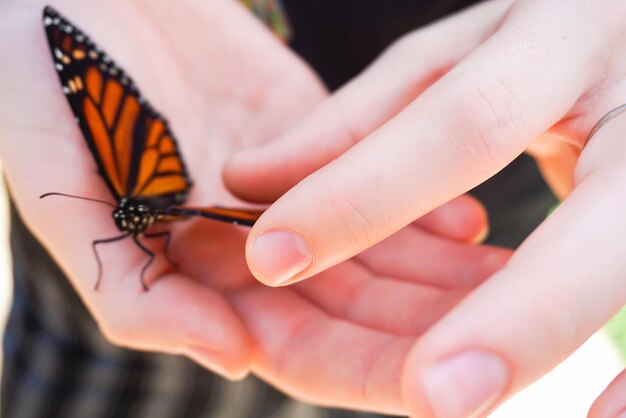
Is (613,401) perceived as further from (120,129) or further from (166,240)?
(120,129)

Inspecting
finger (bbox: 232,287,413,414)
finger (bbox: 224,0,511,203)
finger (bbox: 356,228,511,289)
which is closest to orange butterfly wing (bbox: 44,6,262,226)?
finger (bbox: 224,0,511,203)

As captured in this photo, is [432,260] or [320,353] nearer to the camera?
[320,353]

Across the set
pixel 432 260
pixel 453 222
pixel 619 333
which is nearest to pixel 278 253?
pixel 432 260

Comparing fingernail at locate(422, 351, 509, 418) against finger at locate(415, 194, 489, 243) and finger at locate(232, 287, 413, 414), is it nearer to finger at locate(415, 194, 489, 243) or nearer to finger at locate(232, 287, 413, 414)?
finger at locate(232, 287, 413, 414)

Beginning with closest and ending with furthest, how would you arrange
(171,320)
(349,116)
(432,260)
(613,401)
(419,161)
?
(613,401) < (419,161) < (171,320) < (349,116) < (432,260)

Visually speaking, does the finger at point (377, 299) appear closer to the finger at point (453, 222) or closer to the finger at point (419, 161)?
the finger at point (453, 222)
